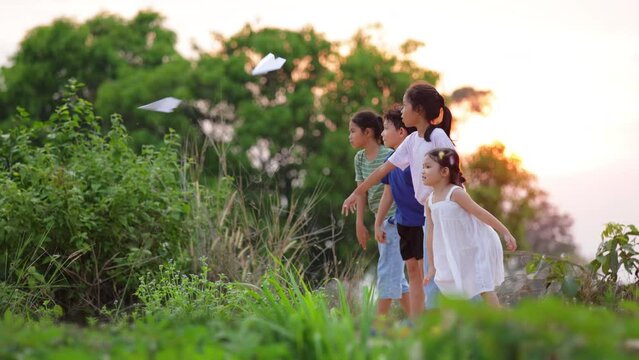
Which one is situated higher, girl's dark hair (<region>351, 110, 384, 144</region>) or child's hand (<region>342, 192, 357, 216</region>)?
girl's dark hair (<region>351, 110, 384, 144</region>)

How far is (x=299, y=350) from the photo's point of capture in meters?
3.21

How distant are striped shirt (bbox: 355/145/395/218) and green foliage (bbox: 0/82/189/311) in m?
1.91

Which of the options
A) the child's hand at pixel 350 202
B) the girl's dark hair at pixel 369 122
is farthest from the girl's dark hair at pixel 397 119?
the child's hand at pixel 350 202

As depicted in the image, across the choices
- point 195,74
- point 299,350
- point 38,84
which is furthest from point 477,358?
point 38,84

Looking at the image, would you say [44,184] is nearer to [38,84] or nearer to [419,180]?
[419,180]

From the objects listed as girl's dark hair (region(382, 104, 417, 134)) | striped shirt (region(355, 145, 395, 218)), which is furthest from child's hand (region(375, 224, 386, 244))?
girl's dark hair (region(382, 104, 417, 134))

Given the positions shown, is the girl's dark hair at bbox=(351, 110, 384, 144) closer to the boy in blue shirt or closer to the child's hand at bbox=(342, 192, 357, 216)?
the boy in blue shirt

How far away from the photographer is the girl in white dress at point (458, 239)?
5441mm

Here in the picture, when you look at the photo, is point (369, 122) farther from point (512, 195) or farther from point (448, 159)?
point (512, 195)

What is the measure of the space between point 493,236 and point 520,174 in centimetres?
1875

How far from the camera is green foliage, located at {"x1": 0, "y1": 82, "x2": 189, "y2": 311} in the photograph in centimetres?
746

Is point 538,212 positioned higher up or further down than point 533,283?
further down

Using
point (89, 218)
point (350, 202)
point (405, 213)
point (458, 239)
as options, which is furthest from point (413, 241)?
point (89, 218)

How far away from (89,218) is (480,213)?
3641mm
